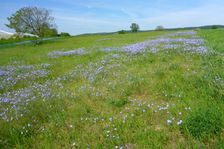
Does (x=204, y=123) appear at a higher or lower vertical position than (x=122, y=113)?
higher

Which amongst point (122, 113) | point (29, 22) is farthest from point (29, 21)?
point (122, 113)

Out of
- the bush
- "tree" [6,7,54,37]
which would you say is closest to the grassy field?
the bush

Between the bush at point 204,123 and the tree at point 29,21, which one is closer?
the bush at point 204,123

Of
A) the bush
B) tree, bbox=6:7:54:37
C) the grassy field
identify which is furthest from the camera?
tree, bbox=6:7:54:37

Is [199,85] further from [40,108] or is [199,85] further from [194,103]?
[40,108]

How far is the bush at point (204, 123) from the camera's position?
12.2ft

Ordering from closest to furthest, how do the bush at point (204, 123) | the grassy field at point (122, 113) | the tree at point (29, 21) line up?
the bush at point (204, 123) < the grassy field at point (122, 113) < the tree at point (29, 21)

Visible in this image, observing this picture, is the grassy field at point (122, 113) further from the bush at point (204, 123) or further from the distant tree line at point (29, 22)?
the distant tree line at point (29, 22)

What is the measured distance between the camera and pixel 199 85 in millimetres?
6051

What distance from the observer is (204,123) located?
3.85m

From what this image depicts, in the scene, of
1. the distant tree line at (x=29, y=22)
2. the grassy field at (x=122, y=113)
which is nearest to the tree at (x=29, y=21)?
the distant tree line at (x=29, y=22)

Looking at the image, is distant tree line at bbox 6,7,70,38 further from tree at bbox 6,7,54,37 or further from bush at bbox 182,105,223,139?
bush at bbox 182,105,223,139

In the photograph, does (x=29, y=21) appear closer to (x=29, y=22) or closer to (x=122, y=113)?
(x=29, y=22)

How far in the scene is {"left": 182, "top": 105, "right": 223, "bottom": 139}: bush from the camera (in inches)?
146
